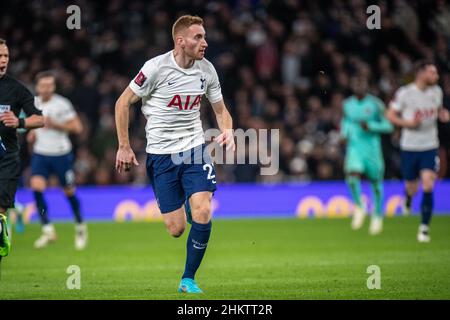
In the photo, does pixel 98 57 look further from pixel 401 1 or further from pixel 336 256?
pixel 336 256

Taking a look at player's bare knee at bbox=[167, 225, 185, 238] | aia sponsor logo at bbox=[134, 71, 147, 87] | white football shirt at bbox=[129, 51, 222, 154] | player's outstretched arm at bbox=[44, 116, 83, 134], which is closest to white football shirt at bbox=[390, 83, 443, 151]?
player's outstretched arm at bbox=[44, 116, 83, 134]

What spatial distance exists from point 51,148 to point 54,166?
0.32 meters

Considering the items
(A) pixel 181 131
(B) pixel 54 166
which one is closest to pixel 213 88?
(A) pixel 181 131

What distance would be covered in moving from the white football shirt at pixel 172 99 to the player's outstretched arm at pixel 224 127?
0.18 metres

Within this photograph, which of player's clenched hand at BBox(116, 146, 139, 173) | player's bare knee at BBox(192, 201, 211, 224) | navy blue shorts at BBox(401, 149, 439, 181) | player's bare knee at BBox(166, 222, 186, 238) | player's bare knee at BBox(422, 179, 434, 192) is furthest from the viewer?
navy blue shorts at BBox(401, 149, 439, 181)

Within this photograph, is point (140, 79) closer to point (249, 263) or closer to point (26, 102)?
point (26, 102)

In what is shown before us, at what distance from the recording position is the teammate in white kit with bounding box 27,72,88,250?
49.4 feet

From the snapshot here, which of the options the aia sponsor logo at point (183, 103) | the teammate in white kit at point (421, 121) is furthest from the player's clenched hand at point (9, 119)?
the teammate in white kit at point (421, 121)

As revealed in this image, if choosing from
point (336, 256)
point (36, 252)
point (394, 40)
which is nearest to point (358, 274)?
point (336, 256)

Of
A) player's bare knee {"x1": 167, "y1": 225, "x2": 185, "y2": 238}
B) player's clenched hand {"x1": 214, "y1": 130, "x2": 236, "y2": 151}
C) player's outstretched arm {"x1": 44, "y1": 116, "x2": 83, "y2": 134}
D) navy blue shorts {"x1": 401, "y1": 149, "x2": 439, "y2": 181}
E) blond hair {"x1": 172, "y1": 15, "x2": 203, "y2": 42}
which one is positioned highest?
blond hair {"x1": 172, "y1": 15, "x2": 203, "y2": 42}

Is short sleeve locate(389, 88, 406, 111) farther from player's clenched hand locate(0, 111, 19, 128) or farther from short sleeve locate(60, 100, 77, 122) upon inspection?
player's clenched hand locate(0, 111, 19, 128)

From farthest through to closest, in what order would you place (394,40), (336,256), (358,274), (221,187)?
1. (394,40)
2. (221,187)
3. (336,256)
4. (358,274)

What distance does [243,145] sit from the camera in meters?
21.5
